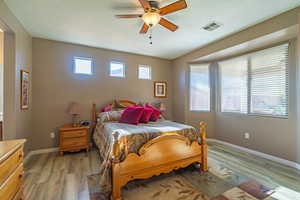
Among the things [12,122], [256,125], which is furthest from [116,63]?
[256,125]

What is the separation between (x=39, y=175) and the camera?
2205 mm

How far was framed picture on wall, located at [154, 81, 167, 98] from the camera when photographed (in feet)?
15.0

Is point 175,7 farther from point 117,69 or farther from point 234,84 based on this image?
point 234,84

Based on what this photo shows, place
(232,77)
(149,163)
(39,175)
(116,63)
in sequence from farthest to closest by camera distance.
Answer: (116,63)
(232,77)
(39,175)
(149,163)

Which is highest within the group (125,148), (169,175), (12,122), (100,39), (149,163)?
(100,39)

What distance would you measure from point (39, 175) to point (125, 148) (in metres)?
1.66

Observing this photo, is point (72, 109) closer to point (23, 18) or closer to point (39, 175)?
point (39, 175)

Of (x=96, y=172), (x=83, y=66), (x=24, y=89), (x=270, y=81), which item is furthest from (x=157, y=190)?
(x=83, y=66)

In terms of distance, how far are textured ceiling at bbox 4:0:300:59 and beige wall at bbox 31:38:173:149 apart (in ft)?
0.98

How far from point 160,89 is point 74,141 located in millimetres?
2958

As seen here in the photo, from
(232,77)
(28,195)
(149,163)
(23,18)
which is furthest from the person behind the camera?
(232,77)

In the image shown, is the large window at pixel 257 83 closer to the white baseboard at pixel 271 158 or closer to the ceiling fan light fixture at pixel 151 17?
the white baseboard at pixel 271 158

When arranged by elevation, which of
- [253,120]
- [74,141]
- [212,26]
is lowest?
[74,141]

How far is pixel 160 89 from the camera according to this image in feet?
15.3
